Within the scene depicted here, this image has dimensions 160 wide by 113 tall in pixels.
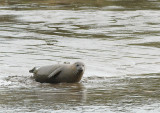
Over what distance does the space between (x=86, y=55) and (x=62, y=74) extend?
4126mm

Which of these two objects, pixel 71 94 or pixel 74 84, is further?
pixel 74 84

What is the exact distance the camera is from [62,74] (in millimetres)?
11461

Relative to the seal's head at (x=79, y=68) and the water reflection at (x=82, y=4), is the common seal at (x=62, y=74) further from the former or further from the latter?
the water reflection at (x=82, y=4)

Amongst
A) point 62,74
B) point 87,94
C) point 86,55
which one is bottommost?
point 86,55

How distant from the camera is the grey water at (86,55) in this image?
895 centimetres

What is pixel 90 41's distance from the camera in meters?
18.7

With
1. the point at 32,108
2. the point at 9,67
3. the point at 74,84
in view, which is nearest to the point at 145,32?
the point at 9,67

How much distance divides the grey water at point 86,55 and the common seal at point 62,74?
0.60ft

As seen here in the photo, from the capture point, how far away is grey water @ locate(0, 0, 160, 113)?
895 centimetres

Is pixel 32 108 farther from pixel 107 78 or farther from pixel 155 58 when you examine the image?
pixel 155 58

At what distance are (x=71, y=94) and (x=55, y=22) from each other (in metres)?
15.4

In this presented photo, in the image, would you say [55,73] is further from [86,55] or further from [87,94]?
[86,55]

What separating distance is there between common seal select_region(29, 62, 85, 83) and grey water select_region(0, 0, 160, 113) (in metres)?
0.18

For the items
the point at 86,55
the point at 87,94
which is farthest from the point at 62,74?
the point at 86,55
